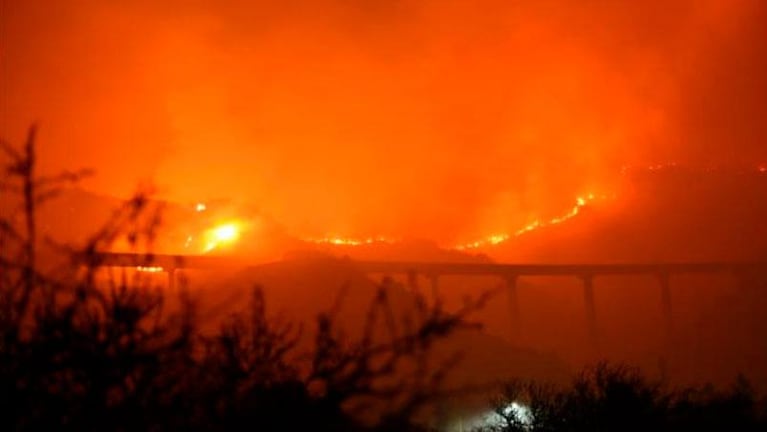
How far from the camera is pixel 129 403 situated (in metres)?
Answer: 7.68

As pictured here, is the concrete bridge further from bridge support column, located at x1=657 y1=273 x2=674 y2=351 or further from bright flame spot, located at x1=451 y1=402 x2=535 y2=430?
bright flame spot, located at x1=451 y1=402 x2=535 y2=430

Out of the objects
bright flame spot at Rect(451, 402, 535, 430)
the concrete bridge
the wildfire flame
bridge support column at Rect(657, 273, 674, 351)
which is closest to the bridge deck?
the concrete bridge

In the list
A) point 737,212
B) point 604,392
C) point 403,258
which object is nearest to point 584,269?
point 403,258

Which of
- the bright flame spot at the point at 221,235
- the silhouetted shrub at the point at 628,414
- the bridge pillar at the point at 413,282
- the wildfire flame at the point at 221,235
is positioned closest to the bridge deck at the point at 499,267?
the wildfire flame at the point at 221,235

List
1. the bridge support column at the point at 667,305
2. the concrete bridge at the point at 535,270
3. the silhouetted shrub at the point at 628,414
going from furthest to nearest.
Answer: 1. the bridge support column at the point at 667,305
2. the concrete bridge at the point at 535,270
3. the silhouetted shrub at the point at 628,414

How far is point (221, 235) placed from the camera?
296ft

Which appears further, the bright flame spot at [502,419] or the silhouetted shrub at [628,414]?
the bright flame spot at [502,419]

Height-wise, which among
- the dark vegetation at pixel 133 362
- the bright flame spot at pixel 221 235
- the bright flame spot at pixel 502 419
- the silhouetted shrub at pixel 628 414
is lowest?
the bright flame spot at pixel 502 419

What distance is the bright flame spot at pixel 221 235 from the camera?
291 ft

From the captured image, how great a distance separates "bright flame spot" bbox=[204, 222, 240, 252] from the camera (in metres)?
88.6

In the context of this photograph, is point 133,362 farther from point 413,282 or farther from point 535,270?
point 535,270

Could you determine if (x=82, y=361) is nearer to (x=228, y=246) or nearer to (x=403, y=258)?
(x=228, y=246)

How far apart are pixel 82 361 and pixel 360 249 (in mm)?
92951

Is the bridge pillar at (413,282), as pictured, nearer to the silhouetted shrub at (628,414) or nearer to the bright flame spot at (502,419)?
the silhouetted shrub at (628,414)
